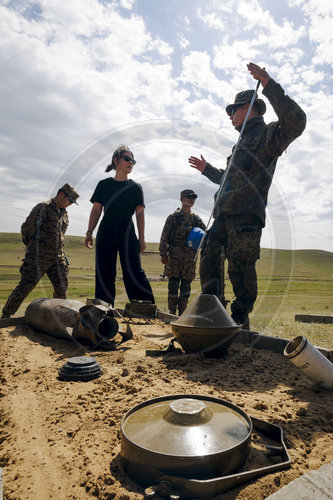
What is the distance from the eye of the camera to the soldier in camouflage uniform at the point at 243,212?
4723 mm

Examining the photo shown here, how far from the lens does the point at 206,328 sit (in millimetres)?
3490

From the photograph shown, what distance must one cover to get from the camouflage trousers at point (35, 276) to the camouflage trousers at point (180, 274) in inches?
90.8

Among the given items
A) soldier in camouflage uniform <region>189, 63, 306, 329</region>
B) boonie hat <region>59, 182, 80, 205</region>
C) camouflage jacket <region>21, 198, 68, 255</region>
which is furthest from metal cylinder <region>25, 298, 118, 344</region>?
boonie hat <region>59, 182, 80, 205</region>

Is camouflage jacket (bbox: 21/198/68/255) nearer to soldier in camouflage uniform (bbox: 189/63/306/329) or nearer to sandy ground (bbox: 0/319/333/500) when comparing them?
sandy ground (bbox: 0/319/333/500)

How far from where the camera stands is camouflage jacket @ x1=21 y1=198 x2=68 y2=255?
630 cm

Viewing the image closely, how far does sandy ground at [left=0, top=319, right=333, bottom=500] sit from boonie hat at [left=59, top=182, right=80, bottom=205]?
3.14 m

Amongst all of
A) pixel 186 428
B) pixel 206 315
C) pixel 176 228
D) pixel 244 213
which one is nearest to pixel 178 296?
pixel 176 228

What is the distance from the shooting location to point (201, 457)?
1.61m

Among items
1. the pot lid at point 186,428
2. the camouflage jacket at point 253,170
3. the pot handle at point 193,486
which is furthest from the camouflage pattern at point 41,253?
the pot handle at point 193,486

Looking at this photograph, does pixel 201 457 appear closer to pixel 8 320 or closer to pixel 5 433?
pixel 5 433

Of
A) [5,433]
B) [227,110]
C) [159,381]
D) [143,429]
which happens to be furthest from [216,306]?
[227,110]

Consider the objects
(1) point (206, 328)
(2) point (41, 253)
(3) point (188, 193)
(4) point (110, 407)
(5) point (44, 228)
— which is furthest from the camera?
(3) point (188, 193)

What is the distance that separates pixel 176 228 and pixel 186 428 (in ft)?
20.3

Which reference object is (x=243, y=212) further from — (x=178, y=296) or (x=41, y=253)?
(x=41, y=253)
